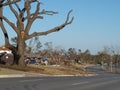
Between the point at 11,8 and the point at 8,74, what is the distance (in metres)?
14.2

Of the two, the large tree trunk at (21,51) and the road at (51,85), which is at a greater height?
the large tree trunk at (21,51)

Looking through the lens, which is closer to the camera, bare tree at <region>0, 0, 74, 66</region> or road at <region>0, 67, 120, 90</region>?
Answer: road at <region>0, 67, 120, 90</region>

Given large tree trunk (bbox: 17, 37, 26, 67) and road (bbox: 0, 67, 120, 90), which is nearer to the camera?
road (bbox: 0, 67, 120, 90)

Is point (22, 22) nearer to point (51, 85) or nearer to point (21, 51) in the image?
point (21, 51)

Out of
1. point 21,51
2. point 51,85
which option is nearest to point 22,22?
point 21,51

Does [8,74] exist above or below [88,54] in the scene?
below

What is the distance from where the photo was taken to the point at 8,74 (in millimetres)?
36500

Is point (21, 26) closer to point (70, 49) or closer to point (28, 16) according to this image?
point (28, 16)

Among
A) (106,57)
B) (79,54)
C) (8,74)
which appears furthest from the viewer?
(79,54)

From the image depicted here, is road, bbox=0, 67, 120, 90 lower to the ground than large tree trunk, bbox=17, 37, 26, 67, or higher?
lower

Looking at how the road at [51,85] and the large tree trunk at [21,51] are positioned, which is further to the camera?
the large tree trunk at [21,51]

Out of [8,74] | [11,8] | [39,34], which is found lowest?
[8,74]

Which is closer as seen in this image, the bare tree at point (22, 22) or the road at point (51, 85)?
the road at point (51, 85)

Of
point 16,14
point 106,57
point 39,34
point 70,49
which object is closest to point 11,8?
point 16,14
